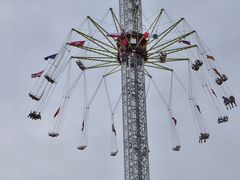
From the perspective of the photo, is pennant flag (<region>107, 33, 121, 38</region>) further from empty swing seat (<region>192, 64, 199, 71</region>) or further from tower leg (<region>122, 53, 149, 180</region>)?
empty swing seat (<region>192, 64, 199, 71</region>)

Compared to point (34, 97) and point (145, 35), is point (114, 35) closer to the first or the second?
point (145, 35)

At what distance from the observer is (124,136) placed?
7200 centimetres

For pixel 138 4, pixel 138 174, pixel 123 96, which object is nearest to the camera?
pixel 138 174

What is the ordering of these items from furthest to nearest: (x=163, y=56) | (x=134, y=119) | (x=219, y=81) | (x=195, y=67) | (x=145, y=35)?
(x=219, y=81)
(x=195, y=67)
(x=145, y=35)
(x=163, y=56)
(x=134, y=119)

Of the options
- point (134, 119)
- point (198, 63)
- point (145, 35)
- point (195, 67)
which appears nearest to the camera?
point (134, 119)

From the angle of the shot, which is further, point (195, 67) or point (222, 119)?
point (195, 67)

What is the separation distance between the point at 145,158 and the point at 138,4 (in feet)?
68.1

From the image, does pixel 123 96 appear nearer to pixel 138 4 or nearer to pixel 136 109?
pixel 136 109

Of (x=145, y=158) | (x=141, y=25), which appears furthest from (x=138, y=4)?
(x=145, y=158)

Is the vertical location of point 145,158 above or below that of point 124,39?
below

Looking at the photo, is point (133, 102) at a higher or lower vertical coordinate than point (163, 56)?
lower

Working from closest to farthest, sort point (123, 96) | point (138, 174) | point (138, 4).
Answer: point (138, 174), point (123, 96), point (138, 4)

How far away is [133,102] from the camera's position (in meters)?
73.2

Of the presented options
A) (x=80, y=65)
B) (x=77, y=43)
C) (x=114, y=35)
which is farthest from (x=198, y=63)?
(x=77, y=43)
